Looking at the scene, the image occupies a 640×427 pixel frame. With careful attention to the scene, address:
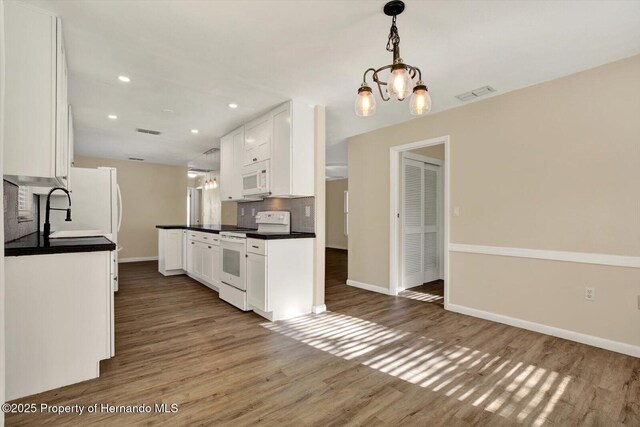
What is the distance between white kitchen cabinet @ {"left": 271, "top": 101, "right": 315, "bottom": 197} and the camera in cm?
369

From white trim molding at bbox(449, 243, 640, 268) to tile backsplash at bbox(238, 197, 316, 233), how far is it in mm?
1762

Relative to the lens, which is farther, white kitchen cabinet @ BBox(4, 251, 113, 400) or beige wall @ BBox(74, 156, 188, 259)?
beige wall @ BBox(74, 156, 188, 259)

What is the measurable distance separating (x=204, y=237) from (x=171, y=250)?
131 centimetres

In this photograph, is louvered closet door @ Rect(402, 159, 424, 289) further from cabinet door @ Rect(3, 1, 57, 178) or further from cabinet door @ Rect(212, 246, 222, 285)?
cabinet door @ Rect(3, 1, 57, 178)

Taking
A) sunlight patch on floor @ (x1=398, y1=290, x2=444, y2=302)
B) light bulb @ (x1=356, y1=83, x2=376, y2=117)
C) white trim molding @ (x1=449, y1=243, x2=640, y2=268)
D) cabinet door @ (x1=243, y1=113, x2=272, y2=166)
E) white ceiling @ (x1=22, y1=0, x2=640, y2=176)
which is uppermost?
white ceiling @ (x1=22, y1=0, x2=640, y2=176)

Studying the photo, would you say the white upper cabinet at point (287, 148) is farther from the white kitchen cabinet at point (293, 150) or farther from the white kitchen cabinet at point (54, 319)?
the white kitchen cabinet at point (54, 319)

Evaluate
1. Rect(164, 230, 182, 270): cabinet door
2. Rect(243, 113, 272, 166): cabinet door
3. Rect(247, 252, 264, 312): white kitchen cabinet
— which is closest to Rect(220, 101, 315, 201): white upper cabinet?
Rect(243, 113, 272, 166): cabinet door

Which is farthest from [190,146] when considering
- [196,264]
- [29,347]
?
[29,347]

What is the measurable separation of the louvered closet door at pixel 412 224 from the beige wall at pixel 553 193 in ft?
2.88

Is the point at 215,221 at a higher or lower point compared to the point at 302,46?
lower

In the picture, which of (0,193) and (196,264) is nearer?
(0,193)

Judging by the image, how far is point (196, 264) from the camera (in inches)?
205

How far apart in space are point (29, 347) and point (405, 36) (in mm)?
3293

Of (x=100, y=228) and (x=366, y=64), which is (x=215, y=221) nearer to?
(x=100, y=228)
